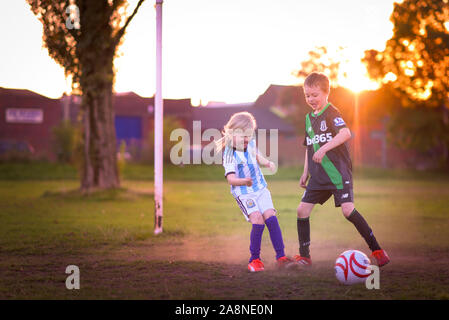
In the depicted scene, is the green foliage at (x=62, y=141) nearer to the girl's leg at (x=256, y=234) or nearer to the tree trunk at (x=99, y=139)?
the tree trunk at (x=99, y=139)

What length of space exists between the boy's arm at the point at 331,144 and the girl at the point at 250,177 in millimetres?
459

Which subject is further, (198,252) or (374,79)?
(374,79)

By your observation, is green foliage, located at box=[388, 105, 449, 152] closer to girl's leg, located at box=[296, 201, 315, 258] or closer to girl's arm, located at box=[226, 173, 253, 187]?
girl's leg, located at box=[296, 201, 315, 258]

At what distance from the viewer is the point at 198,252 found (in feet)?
22.0

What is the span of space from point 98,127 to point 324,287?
1100cm

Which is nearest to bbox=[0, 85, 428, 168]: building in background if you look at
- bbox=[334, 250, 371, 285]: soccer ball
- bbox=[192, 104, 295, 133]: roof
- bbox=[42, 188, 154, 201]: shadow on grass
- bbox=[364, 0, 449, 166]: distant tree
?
bbox=[192, 104, 295, 133]: roof

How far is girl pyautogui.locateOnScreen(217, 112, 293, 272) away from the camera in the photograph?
211 inches

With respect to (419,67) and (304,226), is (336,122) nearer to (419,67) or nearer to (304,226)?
(304,226)

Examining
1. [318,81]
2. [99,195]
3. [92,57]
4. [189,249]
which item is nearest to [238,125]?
[318,81]

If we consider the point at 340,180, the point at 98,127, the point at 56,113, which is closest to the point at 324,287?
the point at 340,180

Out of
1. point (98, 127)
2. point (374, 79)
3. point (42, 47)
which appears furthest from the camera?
point (374, 79)

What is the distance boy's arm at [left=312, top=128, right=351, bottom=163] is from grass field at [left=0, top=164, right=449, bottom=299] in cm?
111

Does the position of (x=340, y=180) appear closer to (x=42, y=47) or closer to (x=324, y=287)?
(x=324, y=287)

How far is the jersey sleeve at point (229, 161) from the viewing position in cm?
534
